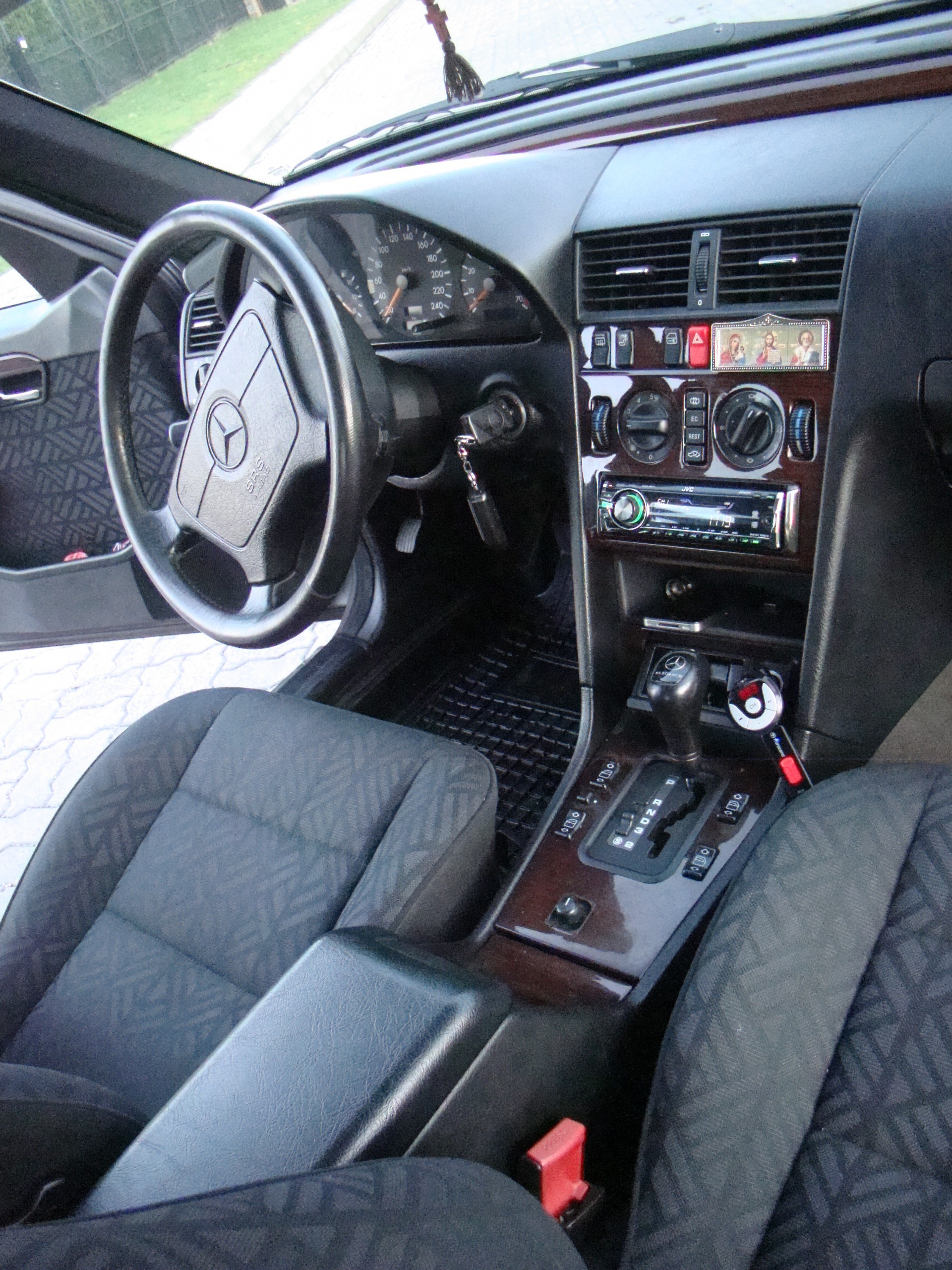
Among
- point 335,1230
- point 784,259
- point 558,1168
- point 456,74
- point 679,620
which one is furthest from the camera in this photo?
point 456,74

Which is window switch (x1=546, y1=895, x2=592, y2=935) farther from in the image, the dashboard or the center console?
the dashboard

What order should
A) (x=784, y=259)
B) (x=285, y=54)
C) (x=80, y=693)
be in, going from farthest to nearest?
(x=80, y=693) < (x=285, y=54) < (x=784, y=259)

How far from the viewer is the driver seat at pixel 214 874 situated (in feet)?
3.90

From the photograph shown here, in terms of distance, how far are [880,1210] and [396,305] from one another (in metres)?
1.33

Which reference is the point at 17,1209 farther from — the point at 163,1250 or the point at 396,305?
the point at 396,305

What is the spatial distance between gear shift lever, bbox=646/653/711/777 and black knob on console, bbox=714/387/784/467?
0.85ft

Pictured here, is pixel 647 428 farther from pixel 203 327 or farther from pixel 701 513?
pixel 203 327

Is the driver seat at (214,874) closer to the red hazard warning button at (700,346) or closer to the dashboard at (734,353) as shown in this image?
the dashboard at (734,353)

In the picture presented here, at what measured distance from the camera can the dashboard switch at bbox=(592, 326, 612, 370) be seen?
1.39m

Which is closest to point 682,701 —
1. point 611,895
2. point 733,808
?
point 733,808

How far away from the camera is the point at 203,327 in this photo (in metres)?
1.83

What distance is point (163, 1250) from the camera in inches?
17.6

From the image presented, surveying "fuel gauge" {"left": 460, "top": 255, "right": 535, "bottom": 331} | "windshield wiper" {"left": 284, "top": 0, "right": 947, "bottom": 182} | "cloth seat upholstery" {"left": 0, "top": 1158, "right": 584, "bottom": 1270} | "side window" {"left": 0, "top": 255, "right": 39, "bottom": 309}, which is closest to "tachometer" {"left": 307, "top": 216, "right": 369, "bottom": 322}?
"fuel gauge" {"left": 460, "top": 255, "right": 535, "bottom": 331}

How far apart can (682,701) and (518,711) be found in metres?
0.58
